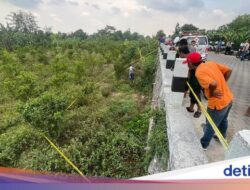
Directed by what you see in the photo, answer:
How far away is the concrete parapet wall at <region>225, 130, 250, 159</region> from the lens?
4.69 ft

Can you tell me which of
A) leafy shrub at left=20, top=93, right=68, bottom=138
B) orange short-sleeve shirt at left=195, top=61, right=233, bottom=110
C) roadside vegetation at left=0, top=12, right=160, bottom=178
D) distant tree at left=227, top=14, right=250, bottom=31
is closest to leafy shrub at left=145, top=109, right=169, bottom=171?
roadside vegetation at left=0, top=12, right=160, bottom=178

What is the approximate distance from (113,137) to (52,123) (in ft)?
5.60

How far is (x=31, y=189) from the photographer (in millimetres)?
1468

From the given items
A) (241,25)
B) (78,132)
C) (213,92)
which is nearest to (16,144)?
(78,132)

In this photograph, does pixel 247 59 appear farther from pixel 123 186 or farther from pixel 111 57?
pixel 123 186

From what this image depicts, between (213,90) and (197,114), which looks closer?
(213,90)

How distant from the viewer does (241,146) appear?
149 centimetres

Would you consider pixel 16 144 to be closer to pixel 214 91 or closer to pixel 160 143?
pixel 160 143

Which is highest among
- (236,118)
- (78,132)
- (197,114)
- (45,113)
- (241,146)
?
(241,146)

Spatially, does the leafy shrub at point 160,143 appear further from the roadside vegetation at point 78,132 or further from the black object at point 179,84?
the black object at point 179,84

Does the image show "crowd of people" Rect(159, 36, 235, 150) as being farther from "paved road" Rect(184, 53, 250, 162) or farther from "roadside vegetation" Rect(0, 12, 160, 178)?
"roadside vegetation" Rect(0, 12, 160, 178)

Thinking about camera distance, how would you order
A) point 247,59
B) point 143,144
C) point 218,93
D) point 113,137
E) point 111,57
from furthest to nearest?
point 111,57 < point 247,59 < point 113,137 < point 143,144 < point 218,93

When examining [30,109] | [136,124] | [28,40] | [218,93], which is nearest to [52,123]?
[30,109]

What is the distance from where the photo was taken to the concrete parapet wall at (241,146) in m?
1.43
